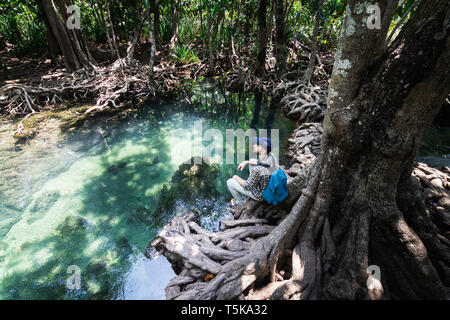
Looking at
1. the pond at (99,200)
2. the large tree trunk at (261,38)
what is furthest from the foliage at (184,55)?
the pond at (99,200)

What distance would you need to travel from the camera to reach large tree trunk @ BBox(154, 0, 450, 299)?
6.55 feet

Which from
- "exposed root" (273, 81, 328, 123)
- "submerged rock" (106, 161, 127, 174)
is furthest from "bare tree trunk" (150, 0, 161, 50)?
"submerged rock" (106, 161, 127, 174)

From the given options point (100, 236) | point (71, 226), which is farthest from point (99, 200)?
point (100, 236)

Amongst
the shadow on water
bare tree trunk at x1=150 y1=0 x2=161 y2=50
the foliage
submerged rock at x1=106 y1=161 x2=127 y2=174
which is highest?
bare tree trunk at x1=150 y1=0 x2=161 y2=50

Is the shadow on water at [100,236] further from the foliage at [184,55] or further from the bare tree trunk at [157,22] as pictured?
the bare tree trunk at [157,22]

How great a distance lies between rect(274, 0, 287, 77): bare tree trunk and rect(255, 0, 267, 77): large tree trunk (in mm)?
578

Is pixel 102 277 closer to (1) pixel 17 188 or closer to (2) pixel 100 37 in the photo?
(1) pixel 17 188

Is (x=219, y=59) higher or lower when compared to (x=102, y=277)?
higher

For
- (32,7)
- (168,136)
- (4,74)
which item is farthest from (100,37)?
(168,136)

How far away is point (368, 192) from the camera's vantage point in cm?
248

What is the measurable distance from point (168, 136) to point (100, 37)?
10420mm

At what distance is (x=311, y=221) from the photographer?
9.16 ft

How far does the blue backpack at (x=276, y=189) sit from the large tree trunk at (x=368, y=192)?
1.58 feet

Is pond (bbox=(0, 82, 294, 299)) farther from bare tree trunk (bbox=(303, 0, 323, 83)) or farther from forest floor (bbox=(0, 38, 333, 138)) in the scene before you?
bare tree trunk (bbox=(303, 0, 323, 83))
